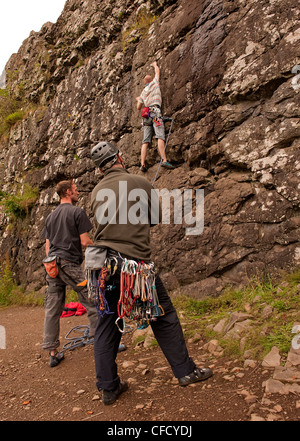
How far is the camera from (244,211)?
468cm

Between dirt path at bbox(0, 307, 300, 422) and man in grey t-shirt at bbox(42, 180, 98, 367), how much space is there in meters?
0.48

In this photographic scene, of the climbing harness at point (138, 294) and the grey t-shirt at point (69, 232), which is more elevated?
the grey t-shirt at point (69, 232)

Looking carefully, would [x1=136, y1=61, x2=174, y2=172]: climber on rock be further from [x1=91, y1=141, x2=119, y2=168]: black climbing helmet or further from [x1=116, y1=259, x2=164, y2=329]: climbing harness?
[x1=116, y1=259, x2=164, y2=329]: climbing harness

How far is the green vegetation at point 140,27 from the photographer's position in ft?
24.5

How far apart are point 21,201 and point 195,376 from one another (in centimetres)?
902

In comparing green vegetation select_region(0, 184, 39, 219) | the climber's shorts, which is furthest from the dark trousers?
green vegetation select_region(0, 184, 39, 219)

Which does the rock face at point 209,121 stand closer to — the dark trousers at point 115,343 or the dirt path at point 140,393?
the dirt path at point 140,393

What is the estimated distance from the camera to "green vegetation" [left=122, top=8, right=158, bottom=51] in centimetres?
746

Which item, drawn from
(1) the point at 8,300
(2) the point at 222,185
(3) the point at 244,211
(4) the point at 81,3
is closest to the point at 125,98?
(2) the point at 222,185

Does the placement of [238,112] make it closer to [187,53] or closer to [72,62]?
[187,53]

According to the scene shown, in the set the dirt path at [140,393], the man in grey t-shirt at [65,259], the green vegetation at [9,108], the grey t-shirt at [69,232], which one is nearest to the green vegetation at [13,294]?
the man in grey t-shirt at [65,259]

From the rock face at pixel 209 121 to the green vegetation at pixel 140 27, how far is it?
0.04 metres

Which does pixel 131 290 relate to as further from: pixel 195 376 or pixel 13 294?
pixel 13 294

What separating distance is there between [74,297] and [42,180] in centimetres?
455
